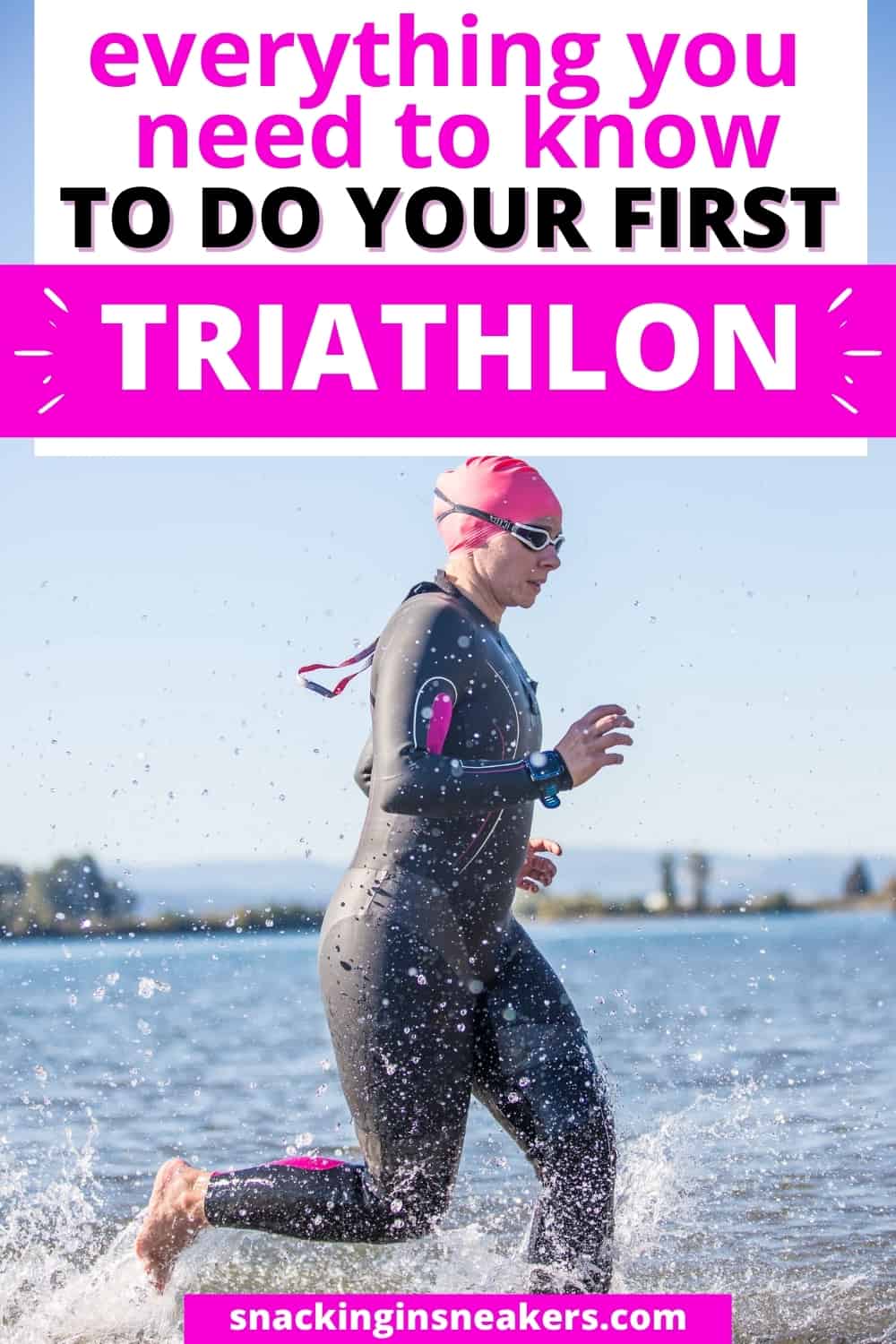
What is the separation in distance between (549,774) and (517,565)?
64cm

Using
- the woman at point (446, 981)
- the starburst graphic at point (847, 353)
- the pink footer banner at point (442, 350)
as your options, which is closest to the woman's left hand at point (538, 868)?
the woman at point (446, 981)

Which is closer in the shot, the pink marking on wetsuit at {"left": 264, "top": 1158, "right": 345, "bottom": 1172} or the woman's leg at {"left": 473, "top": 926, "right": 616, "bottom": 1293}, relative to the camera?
the woman's leg at {"left": 473, "top": 926, "right": 616, "bottom": 1293}

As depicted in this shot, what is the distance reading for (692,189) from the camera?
20.5 ft

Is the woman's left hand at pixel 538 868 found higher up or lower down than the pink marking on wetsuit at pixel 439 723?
lower down

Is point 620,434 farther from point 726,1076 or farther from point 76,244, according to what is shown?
point 726,1076

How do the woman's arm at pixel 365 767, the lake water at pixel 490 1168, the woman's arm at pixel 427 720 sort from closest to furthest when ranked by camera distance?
1. the woman's arm at pixel 427 720
2. the woman's arm at pixel 365 767
3. the lake water at pixel 490 1168

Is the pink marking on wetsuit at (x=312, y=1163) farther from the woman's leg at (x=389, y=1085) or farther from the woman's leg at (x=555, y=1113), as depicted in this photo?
the woman's leg at (x=555, y=1113)

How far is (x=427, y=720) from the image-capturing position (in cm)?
417

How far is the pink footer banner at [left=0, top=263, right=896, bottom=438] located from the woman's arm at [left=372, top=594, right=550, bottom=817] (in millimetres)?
1820

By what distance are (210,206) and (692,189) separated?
169cm

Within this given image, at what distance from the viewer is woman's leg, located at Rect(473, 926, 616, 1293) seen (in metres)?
4.22

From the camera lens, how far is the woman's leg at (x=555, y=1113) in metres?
4.22

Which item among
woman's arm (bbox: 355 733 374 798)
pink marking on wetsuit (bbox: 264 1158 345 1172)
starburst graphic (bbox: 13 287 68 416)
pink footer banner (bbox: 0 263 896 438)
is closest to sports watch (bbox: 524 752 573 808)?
woman's arm (bbox: 355 733 374 798)

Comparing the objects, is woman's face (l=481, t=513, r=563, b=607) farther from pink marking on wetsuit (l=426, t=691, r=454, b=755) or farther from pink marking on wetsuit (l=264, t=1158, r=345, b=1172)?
pink marking on wetsuit (l=264, t=1158, r=345, b=1172)
